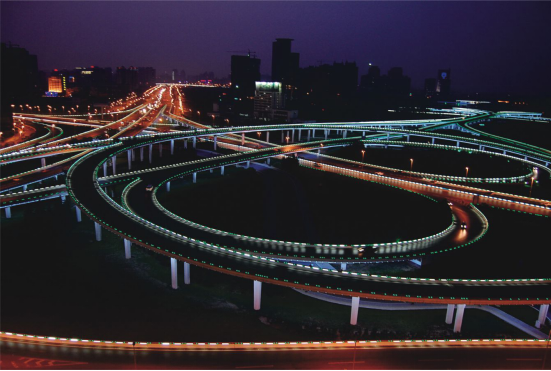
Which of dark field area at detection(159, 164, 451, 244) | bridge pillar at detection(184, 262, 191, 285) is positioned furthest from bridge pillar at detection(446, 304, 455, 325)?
bridge pillar at detection(184, 262, 191, 285)

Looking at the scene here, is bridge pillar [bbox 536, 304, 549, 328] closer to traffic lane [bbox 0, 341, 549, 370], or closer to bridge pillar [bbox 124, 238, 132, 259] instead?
traffic lane [bbox 0, 341, 549, 370]

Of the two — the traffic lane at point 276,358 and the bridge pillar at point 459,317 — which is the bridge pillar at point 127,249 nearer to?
the traffic lane at point 276,358

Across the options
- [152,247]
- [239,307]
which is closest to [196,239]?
[152,247]

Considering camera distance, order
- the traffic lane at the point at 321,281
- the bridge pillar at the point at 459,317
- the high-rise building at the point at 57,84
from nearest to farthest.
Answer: the traffic lane at the point at 321,281, the bridge pillar at the point at 459,317, the high-rise building at the point at 57,84

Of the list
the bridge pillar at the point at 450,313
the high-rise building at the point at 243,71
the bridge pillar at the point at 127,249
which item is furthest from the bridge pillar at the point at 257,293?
the high-rise building at the point at 243,71

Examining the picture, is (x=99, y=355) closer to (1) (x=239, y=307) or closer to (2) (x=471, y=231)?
(1) (x=239, y=307)

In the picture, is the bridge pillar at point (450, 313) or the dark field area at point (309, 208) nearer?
the bridge pillar at point (450, 313)

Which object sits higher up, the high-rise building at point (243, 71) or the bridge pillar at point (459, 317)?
the high-rise building at point (243, 71)

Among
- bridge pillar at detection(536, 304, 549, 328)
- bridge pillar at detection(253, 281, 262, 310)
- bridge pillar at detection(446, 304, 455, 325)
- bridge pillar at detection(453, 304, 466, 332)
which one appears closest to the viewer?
bridge pillar at detection(453, 304, 466, 332)

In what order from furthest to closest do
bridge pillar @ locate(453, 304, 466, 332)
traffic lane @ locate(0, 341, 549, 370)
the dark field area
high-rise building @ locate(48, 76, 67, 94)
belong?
high-rise building @ locate(48, 76, 67, 94)
the dark field area
bridge pillar @ locate(453, 304, 466, 332)
traffic lane @ locate(0, 341, 549, 370)
